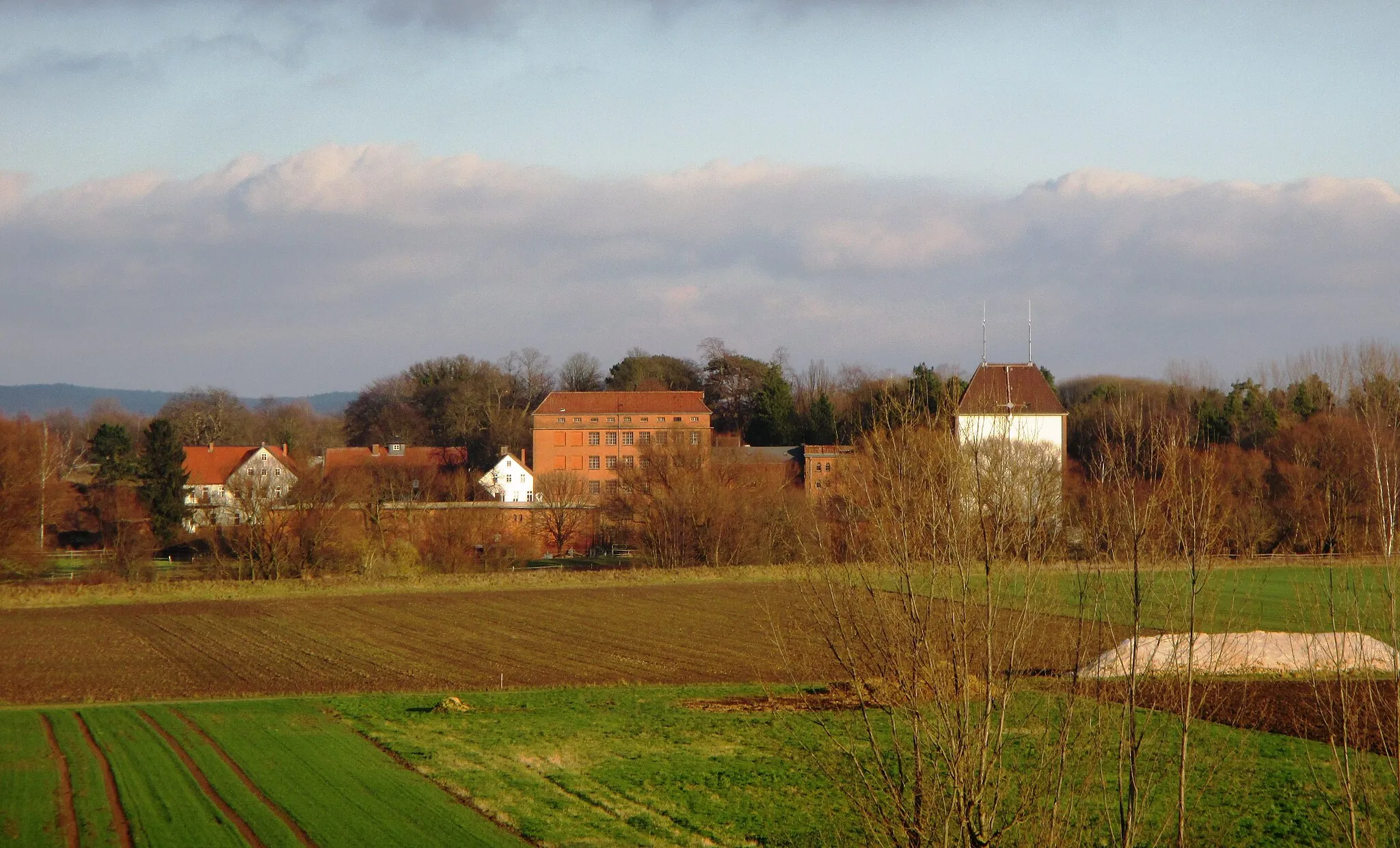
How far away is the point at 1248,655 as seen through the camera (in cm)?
1930

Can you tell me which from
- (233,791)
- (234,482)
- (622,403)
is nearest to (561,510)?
(234,482)

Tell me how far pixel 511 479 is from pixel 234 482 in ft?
110

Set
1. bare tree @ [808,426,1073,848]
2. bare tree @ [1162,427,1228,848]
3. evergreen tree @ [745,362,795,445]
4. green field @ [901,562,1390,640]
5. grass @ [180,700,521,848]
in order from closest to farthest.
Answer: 1. bare tree @ [808,426,1073,848]
2. bare tree @ [1162,427,1228,848]
3. green field @ [901,562,1390,640]
4. grass @ [180,700,521,848]
5. evergreen tree @ [745,362,795,445]

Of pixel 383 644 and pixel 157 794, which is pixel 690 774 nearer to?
pixel 157 794

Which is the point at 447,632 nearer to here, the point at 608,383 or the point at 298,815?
the point at 298,815

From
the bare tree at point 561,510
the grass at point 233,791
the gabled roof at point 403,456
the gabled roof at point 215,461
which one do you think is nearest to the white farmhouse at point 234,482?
the gabled roof at point 215,461

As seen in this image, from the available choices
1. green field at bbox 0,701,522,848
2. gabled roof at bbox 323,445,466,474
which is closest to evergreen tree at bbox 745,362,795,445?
gabled roof at bbox 323,445,466,474

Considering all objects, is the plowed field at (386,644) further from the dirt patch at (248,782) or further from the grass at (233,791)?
the grass at (233,791)

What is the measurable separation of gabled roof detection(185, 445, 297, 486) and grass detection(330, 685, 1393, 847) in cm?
6700

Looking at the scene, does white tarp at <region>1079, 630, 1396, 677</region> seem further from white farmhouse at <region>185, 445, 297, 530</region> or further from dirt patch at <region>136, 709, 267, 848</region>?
white farmhouse at <region>185, 445, 297, 530</region>

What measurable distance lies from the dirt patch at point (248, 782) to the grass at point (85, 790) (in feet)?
5.86

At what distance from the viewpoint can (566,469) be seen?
3388 inches

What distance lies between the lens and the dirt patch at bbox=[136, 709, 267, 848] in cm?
1417

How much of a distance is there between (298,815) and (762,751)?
7.73 meters
